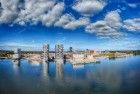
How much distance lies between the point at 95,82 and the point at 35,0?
256 centimetres

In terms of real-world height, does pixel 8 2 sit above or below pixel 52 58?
above

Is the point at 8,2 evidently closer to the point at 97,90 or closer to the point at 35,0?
the point at 35,0

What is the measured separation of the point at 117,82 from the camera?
277 inches

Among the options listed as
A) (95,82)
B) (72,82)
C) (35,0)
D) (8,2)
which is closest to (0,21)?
(8,2)

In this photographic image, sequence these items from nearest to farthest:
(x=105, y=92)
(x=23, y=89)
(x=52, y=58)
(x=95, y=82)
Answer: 1. (x=105, y=92)
2. (x=23, y=89)
3. (x=95, y=82)
4. (x=52, y=58)

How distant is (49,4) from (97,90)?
2332mm

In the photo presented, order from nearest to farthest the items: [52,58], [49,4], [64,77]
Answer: [49,4] → [64,77] → [52,58]

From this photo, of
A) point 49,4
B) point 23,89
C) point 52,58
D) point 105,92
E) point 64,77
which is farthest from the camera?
point 52,58

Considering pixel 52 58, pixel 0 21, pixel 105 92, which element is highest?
pixel 0 21

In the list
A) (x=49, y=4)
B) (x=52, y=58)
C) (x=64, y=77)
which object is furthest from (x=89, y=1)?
(x=52, y=58)

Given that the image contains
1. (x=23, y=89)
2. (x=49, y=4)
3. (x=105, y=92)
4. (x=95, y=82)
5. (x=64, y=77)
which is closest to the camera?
(x=105, y=92)

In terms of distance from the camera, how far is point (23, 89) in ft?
20.3

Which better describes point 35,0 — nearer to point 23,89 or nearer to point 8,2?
point 8,2

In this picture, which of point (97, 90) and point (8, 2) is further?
point (8, 2)
